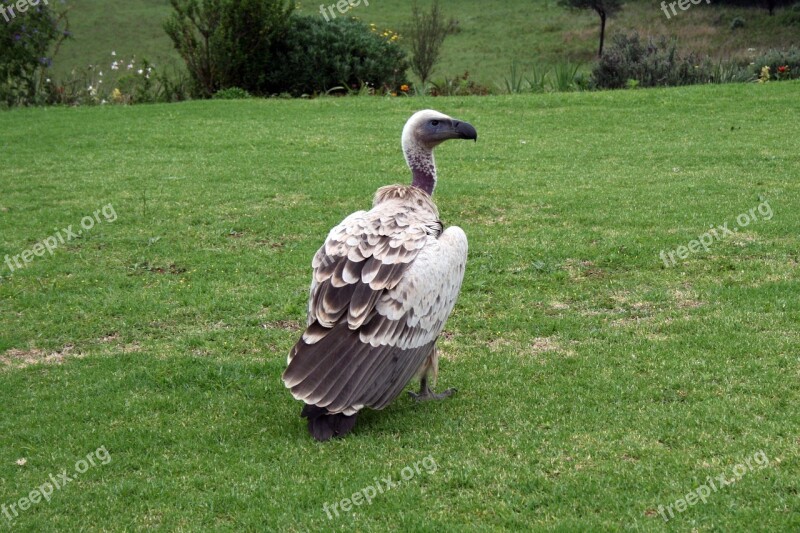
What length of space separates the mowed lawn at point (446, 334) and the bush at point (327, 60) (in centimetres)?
646

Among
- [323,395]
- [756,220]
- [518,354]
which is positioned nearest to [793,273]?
[756,220]

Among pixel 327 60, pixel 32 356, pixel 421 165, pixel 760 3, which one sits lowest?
pixel 32 356

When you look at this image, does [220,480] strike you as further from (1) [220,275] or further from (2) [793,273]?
(2) [793,273]

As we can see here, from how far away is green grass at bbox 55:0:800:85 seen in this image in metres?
33.9

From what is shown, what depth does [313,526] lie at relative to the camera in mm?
5750

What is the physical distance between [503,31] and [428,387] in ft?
112

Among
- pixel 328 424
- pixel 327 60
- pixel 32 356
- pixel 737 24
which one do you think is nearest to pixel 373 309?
pixel 328 424

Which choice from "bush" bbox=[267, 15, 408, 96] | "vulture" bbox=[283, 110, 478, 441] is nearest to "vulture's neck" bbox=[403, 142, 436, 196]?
"vulture" bbox=[283, 110, 478, 441]

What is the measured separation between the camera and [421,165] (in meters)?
8.23

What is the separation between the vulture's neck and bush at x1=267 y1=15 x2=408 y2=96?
16.3 metres

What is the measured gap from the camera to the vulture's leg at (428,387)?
25.0 ft

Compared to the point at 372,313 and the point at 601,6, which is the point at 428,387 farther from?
the point at 601,6

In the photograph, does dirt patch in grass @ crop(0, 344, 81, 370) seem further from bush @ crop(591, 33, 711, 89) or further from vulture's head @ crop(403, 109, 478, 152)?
bush @ crop(591, 33, 711, 89)

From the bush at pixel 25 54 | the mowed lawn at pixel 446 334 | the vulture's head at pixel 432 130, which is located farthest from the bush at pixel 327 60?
the vulture's head at pixel 432 130
